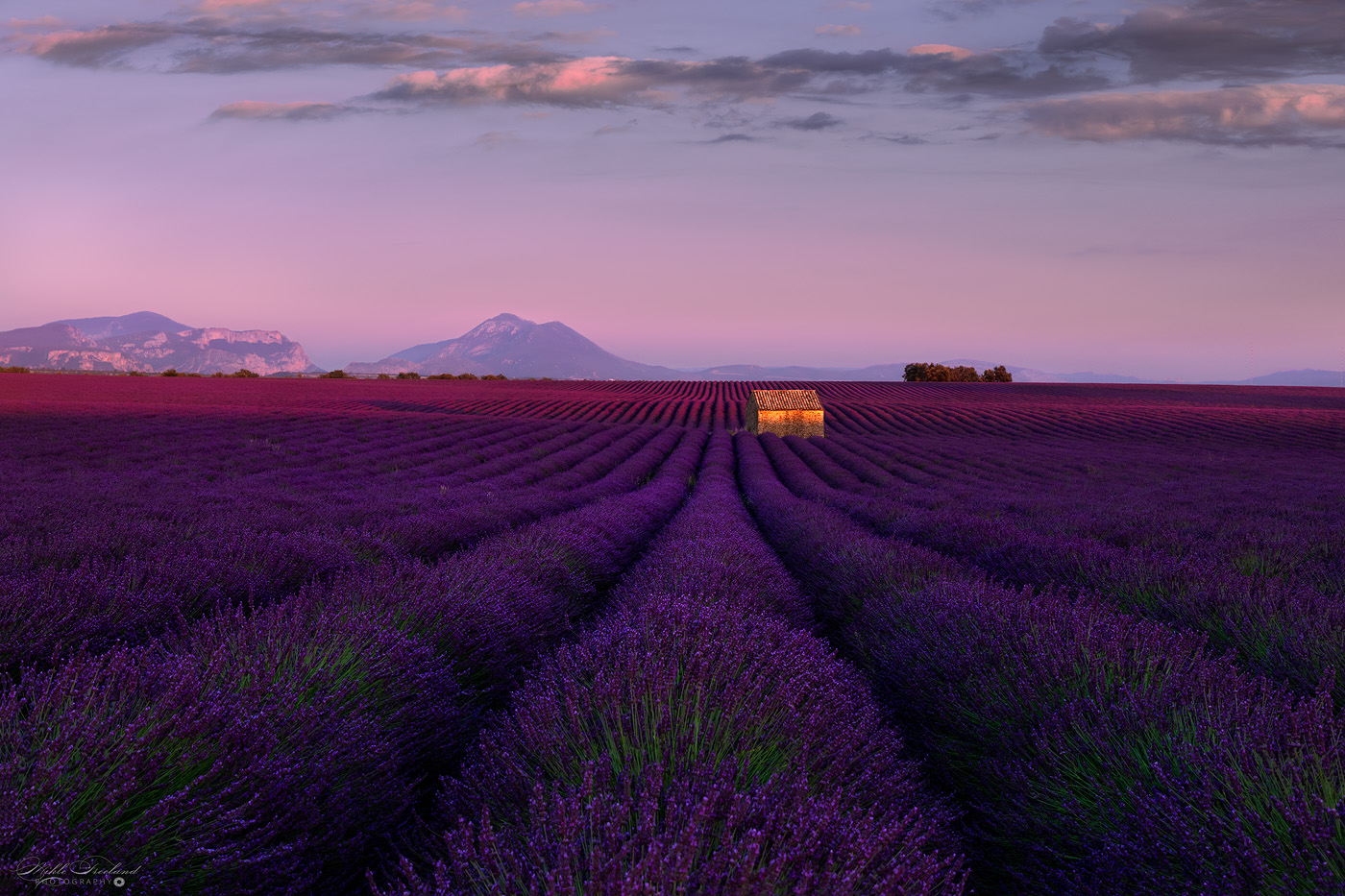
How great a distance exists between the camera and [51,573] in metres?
3.11

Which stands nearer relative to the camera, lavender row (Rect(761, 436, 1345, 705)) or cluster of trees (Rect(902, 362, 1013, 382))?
lavender row (Rect(761, 436, 1345, 705))

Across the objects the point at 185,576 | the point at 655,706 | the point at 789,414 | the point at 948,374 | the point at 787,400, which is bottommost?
the point at 185,576

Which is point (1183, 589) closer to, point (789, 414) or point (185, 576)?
point (185, 576)

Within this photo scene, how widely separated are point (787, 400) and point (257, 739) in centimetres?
3007

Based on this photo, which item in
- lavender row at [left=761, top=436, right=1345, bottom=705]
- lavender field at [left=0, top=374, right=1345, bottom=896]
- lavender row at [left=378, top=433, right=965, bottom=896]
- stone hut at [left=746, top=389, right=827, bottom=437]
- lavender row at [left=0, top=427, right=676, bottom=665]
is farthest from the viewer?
stone hut at [left=746, top=389, right=827, bottom=437]

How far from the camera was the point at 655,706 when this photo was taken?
197cm

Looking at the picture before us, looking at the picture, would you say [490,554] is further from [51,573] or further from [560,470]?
[560,470]

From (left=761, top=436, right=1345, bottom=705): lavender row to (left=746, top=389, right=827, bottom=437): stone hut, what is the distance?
22.3 meters

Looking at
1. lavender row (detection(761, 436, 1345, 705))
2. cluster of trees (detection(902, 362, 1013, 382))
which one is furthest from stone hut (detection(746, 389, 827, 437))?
cluster of trees (detection(902, 362, 1013, 382))

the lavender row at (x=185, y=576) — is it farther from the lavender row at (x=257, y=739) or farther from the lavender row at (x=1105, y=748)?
the lavender row at (x=1105, y=748)

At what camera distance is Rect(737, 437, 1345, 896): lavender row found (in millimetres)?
1500

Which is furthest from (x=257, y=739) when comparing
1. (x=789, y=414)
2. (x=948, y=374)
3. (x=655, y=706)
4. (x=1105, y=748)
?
(x=948, y=374)

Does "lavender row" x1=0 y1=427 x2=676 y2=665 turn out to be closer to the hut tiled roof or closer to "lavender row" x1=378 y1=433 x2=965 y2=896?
"lavender row" x1=378 y1=433 x2=965 y2=896

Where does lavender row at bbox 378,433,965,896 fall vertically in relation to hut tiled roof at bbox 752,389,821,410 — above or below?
below
